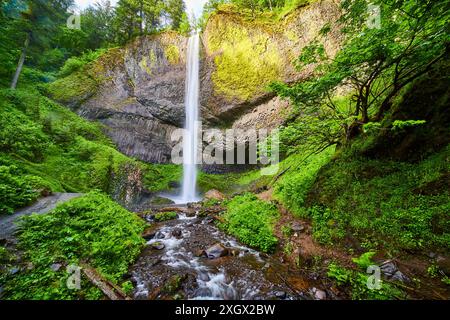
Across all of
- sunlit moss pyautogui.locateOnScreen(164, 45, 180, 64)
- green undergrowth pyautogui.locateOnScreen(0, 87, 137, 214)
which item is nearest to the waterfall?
sunlit moss pyautogui.locateOnScreen(164, 45, 180, 64)

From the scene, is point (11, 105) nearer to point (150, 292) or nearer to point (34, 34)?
point (34, 34)

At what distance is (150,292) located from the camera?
3.46 m

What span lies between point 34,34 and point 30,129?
8924 millimetres

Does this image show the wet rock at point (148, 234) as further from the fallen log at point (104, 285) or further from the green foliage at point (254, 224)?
the fallen log at point (104, 285)

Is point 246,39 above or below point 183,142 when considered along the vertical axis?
above

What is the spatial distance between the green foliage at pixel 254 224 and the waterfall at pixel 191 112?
923 centimetres

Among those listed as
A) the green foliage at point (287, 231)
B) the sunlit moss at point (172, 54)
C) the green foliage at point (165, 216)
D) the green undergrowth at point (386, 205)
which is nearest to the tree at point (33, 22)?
the sunlit moss at point (172, 54)

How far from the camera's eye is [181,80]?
16.3 meters

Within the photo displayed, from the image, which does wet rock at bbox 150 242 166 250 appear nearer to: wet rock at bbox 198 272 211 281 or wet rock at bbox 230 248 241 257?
wet rock at bbox 198 272 211 281

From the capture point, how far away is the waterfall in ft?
52.6

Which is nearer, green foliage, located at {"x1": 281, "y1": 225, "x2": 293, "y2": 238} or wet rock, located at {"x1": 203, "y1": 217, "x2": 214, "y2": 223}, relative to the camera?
green foliage, located at {"x1": 281, "y1": 225, "x2": 293, "y2": 238}

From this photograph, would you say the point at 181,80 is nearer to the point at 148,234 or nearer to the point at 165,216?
the point at 165,216

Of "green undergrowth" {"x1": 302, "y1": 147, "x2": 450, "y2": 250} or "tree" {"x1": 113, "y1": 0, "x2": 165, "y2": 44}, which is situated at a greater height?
"tree" {"x1": 113, "y1": 0, "x2": 165, "y2": 44}
